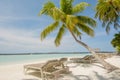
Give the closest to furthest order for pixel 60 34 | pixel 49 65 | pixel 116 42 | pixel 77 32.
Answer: pixel 49 65, pixel 77 32, pixel 60 34, pixel 116 42

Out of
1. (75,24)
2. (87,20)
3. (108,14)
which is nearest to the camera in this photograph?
Result: (87,20)

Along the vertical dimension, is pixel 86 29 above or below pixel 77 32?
above

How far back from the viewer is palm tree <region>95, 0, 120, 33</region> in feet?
46.0

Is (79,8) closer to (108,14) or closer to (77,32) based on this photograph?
(77,32)

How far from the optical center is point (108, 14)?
16828 millimetres

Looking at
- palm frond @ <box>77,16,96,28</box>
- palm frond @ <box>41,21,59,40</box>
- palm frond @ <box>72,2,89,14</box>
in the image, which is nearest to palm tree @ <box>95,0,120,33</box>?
palm frond @ <box>72,2,89,14</box>

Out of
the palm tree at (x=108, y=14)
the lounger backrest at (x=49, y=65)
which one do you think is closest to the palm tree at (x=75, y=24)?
the lounger backrest at (x=49, y=65)

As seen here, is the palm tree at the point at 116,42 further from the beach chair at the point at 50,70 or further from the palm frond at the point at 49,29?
the beach chair at the point at 50,70

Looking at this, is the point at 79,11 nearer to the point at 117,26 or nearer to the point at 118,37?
the point at 117,26

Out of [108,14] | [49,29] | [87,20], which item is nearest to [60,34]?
[49,29]

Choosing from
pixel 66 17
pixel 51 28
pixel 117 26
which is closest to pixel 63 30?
pixel 51 28

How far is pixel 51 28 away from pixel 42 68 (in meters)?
3.34

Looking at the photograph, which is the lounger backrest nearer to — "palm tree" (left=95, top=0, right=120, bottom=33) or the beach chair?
the beach chair

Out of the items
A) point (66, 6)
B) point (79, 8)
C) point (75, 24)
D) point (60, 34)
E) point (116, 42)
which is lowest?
point (116, 42)
